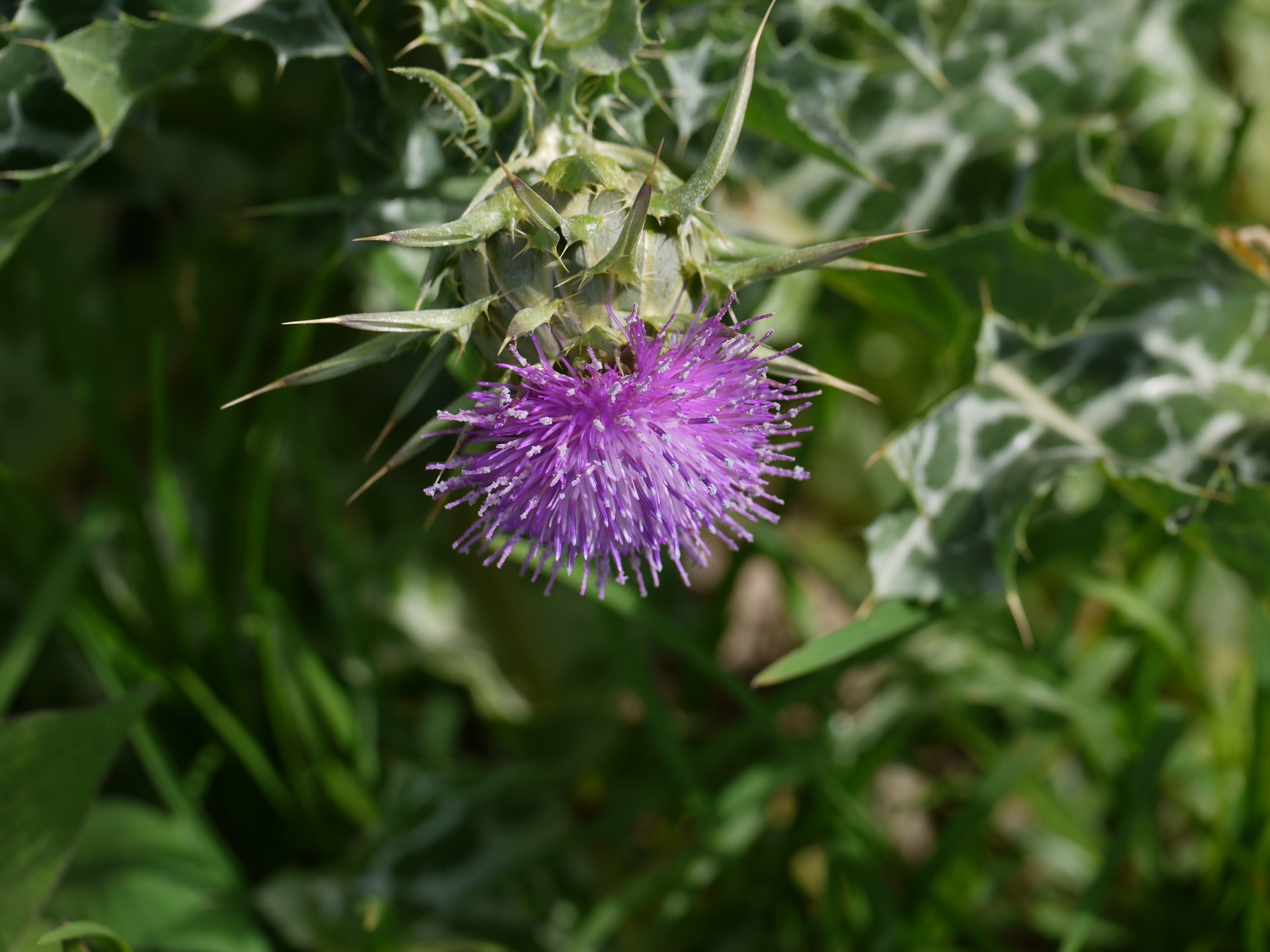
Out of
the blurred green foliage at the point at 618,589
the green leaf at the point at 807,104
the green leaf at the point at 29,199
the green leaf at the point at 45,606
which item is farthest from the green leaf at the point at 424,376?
the green leaf at the point at 45,606

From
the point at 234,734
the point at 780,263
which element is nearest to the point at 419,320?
the point at 780,263

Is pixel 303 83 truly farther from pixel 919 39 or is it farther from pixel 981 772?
pixel 981 772

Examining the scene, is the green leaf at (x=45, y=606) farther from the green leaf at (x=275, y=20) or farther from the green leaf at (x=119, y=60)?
the green leaf at (x=275, y=20)

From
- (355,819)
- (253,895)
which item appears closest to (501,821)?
(355,819)

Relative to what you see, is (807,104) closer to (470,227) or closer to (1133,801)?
(470,227)


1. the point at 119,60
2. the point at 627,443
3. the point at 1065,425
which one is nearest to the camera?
the point at 627,443

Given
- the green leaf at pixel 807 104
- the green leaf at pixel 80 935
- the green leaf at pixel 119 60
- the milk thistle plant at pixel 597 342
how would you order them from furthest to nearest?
the green leaf at pixel 807 104 < the green leaf at pixel 119 60 < the green leaf at pixel 80 935 < the milk thistle plant at pixel 597 342
